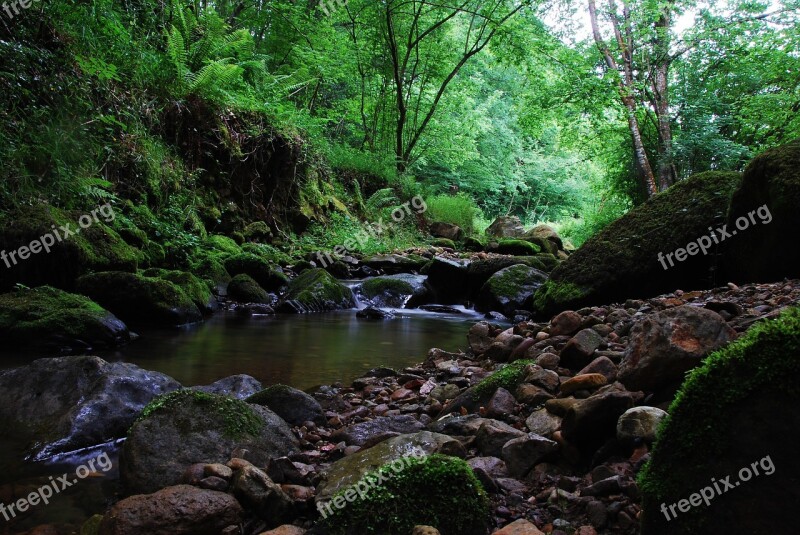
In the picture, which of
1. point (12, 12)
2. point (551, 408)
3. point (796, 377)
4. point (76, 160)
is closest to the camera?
point (796, 377)

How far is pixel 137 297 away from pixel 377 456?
214 inches

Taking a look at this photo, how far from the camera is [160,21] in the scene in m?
10.9

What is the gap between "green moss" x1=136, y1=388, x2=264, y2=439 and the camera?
8.95 ft

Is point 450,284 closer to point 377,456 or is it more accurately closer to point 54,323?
point 54,323

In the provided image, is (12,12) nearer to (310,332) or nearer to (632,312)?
(310,332)

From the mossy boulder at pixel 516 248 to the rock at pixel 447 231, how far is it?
8.02 feet

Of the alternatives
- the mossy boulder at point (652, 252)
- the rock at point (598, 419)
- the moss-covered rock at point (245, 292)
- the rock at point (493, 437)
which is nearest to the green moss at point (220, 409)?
the rock at point (493, 437)

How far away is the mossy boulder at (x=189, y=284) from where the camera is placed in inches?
297

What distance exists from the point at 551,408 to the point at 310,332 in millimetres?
4635

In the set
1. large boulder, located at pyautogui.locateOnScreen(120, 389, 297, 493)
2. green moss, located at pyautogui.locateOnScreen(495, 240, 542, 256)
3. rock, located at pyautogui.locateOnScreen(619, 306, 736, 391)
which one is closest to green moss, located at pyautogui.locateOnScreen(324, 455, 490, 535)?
large boulder, located at pyautogui.locateOnScreen(120, 389, 297, 493)

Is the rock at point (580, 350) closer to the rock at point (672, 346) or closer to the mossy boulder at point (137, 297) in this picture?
the rock at point (672, 346)

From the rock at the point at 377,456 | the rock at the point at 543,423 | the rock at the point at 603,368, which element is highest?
the rock at the point at 377,456

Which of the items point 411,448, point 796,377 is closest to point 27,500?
point 411,448

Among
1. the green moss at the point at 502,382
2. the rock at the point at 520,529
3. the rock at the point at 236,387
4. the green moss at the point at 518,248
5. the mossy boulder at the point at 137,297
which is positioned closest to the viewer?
the rock at the point at 520,529
